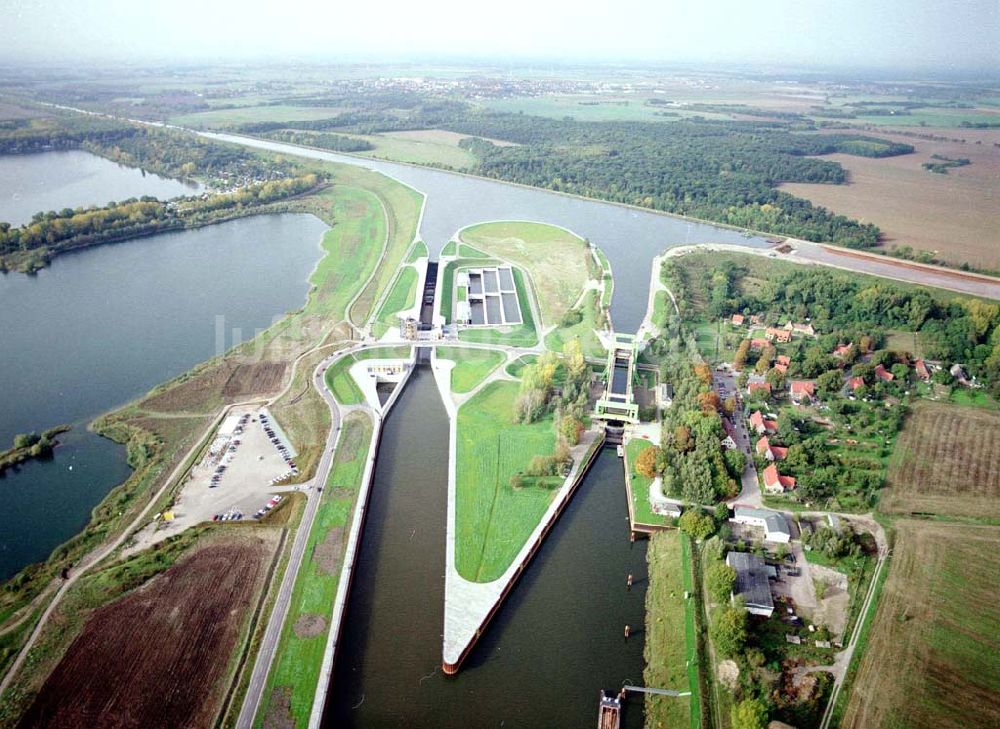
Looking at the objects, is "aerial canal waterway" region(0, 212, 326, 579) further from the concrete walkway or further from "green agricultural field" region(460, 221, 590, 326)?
"green agricultural field" region(460, 221, 590, 326)

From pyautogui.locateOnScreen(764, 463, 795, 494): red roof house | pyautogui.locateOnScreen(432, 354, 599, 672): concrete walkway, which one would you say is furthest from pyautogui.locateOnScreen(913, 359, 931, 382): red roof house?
pyautogui.locateOnScreen(432, 354, 599, 672): concrete walkway

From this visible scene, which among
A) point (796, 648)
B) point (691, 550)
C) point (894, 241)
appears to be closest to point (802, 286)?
point (894, 241)

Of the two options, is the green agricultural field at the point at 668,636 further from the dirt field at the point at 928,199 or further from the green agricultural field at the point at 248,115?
the green agricultural field at the point at 248,115

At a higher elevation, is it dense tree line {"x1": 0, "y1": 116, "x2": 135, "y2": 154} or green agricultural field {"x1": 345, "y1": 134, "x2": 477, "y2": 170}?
dense tree line {"x1": 0, "y1": 116, "x2": 135, "y2": 154}

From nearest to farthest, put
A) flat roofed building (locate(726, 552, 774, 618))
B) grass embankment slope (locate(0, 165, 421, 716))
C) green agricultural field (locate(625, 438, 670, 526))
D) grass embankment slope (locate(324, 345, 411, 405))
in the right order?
flat roofed building (locate(726, 552, 774, 618)) → grass embankment slope (locate(0, 165, 421, 716)) → green agricultural field (locate(625, 438, 670, 526)) → grass embankment slope (locate(324, 345, 411, 405))

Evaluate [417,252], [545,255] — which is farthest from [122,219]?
[545,255]

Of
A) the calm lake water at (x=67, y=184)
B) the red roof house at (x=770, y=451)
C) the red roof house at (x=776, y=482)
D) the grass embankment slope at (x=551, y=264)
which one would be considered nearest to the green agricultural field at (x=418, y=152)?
the calm lake water at (x=67, y=184)

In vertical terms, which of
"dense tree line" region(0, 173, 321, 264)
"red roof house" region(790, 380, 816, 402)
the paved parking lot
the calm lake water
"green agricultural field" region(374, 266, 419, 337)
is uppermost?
the calm lake water
